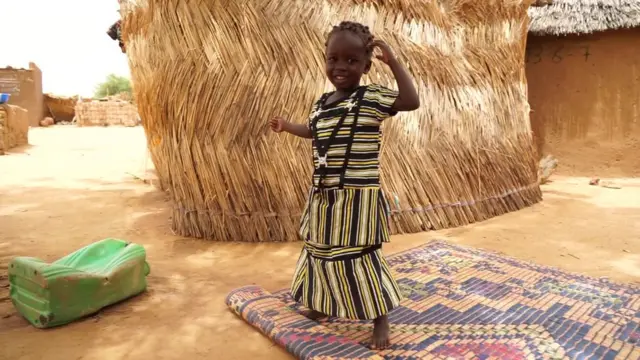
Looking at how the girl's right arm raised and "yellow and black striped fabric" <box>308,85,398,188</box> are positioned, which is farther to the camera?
the girl's right arm raised

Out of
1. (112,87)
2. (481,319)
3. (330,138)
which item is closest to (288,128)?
(330,138)

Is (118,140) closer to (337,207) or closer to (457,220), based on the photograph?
A: (457,220)

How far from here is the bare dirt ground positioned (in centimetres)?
169

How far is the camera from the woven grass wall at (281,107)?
10.0 feet

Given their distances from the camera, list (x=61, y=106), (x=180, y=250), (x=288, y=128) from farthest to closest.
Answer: (x=61, y=106), (x=180, y=250), (x=288, y=128)

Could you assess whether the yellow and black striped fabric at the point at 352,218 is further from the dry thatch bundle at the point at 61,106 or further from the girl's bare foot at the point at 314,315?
the dry thatch bundle at the point at 61,106

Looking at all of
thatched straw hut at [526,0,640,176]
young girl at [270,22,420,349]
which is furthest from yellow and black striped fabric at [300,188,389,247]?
thatched straw hut at [526,0,640,176]

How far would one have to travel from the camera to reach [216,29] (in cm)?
305

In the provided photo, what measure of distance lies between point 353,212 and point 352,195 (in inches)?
2.5

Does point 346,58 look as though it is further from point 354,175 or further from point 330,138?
point 354,175

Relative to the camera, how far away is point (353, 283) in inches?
63.4

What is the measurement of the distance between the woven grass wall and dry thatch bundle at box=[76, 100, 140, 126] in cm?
1651

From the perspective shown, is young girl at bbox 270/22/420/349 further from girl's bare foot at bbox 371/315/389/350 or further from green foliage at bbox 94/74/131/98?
green foliage at bbox 94/74/131/98

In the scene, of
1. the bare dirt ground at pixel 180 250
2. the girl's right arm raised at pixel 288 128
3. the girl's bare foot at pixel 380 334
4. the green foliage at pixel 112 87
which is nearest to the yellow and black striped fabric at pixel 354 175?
the girl's right arm raised at pixel 288 128
